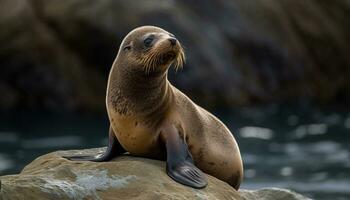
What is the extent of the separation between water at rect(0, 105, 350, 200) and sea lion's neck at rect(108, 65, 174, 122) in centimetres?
577

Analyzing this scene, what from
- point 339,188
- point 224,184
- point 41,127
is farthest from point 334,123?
point 224,184

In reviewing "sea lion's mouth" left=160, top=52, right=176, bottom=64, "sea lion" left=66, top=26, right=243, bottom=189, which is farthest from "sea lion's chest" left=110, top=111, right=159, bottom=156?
"sea lion's mouth" left=160, top=52, right=176, bottom=64

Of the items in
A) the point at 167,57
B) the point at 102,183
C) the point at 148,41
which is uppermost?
the point at 148,41

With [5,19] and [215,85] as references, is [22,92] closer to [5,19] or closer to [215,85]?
[5,19]

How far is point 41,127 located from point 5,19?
2.08 meters

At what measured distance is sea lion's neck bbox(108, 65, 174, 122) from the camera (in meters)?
7.44

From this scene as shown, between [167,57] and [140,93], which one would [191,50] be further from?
[167,57]

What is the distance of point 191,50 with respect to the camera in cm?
1694

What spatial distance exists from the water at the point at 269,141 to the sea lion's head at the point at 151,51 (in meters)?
5.92

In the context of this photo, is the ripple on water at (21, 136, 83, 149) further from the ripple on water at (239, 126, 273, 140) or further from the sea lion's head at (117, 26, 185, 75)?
the sea lion's head at (117, 26, 185, 75)

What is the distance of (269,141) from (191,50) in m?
2.36

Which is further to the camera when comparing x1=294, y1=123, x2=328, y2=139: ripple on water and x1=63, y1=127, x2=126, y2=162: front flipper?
x1=294, y1=123, x2=328, y2=139: ripple on water

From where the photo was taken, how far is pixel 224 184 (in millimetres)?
7465

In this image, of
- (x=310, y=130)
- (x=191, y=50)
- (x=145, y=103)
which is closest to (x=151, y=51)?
(x=145, y=103)
